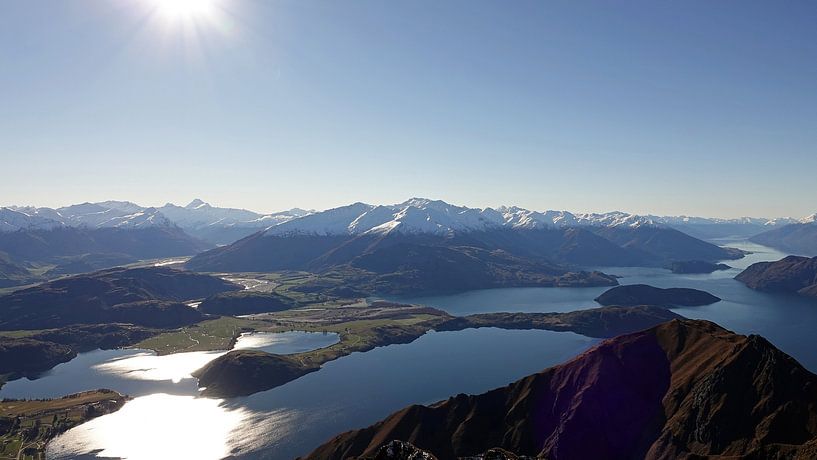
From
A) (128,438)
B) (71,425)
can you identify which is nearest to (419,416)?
(128,438)

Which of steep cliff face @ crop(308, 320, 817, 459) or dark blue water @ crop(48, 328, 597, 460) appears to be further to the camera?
dark blue water @ crop(48, 328, 597, 460)

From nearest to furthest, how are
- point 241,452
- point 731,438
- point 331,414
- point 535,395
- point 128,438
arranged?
point 731,438
point 535,395
point 241,452
point 128,438
point 331,414

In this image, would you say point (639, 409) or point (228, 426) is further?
point (228, 426)

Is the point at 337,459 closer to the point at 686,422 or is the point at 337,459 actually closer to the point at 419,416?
the point at 419,416

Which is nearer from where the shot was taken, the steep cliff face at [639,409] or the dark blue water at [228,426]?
the steep cliff face at [639,409]

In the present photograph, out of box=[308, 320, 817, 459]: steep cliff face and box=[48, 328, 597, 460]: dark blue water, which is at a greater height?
box=[308, 320, 817, 459]: steep cliff face

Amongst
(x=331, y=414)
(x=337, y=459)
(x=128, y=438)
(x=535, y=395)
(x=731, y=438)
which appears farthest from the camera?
(x=331, y=414)

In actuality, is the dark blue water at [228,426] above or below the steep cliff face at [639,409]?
below

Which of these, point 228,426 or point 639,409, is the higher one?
point 639,409
